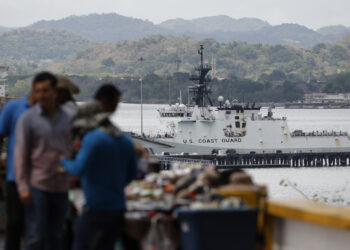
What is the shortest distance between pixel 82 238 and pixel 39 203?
1.83 feet

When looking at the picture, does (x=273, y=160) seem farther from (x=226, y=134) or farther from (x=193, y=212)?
(x=193, y=212)

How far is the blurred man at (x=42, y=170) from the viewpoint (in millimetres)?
8305

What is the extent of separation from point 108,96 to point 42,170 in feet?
2.63

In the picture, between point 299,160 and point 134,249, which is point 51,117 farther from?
point 299,160

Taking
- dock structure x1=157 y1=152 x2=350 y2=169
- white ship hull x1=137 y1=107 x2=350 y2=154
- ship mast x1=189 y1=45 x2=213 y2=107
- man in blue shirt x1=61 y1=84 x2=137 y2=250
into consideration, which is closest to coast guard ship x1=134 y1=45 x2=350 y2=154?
white ship hull x1=137 y1=107 x2=350 y2=154

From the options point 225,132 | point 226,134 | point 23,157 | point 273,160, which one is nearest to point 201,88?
point 225,132

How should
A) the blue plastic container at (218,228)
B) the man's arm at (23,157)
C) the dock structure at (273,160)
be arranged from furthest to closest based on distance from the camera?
the dock structure at (273,160)
the man's arm at (23,157)
the blue plastic container at (218,228)

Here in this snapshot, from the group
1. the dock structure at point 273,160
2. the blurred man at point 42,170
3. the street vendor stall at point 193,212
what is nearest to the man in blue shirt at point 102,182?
the street vendor stall at point 193,212

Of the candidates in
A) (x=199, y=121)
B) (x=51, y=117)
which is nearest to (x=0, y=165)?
(x=51, y=117)

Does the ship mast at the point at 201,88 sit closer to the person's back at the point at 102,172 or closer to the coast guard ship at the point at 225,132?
the coast guard ship at the point at 225,132

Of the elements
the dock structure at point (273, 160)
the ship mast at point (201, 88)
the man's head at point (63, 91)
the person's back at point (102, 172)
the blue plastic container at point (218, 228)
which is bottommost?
the dock structure at point (273, 160)

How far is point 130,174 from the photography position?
26.8 feet

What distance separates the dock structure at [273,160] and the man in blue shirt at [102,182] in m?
68.7

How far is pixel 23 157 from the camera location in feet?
27.1
